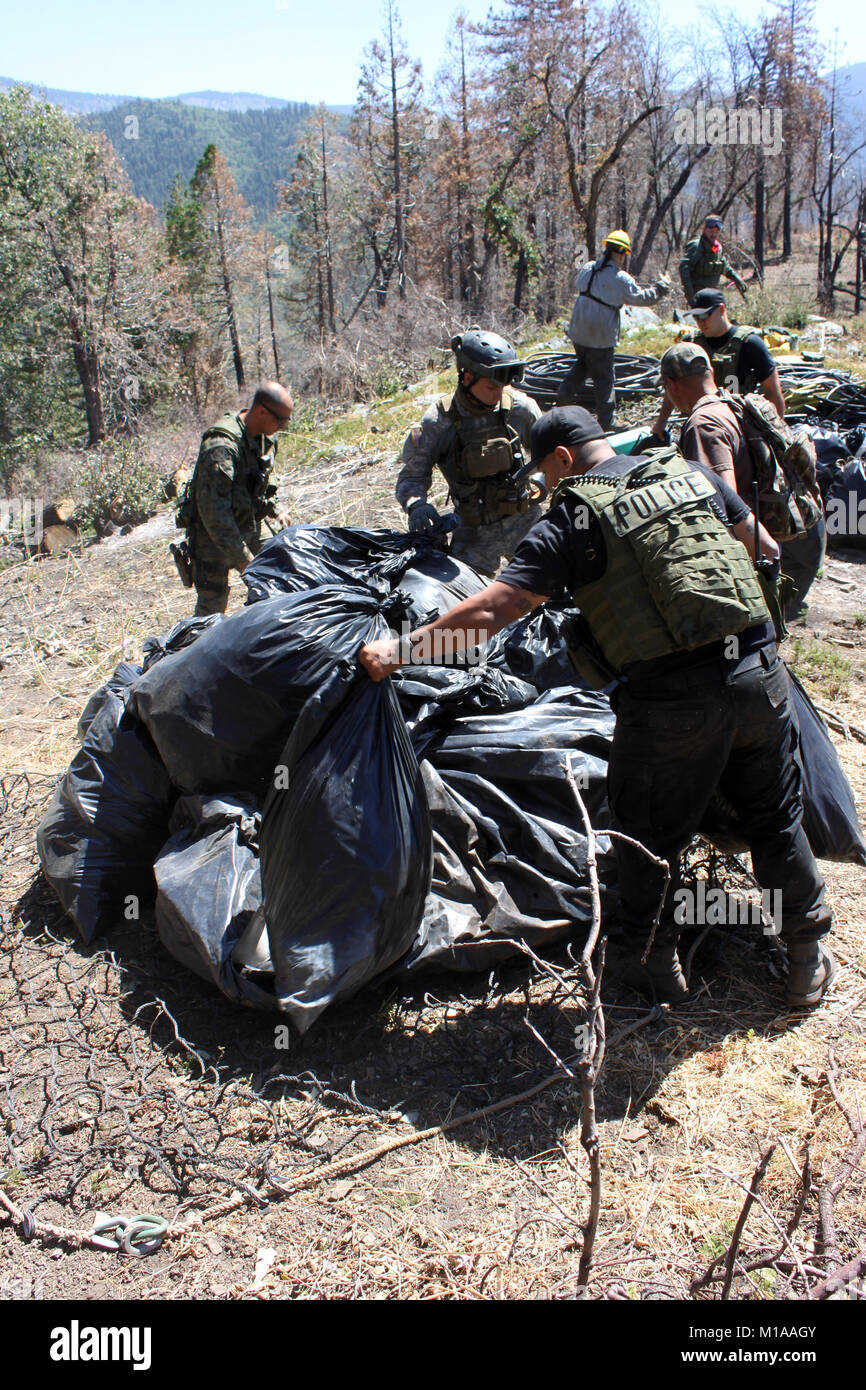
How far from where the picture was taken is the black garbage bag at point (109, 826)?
2596mm

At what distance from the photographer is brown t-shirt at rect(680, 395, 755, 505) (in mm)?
2812

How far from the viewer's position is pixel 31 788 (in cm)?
343

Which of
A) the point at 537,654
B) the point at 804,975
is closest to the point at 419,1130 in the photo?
the point at 804,975

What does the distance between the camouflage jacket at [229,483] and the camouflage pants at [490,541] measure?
98 cm

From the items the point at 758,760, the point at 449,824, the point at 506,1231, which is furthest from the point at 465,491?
the point at 506,1231

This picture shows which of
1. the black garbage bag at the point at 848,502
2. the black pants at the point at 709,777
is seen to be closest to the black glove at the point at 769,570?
the black pants at the point at 709,777

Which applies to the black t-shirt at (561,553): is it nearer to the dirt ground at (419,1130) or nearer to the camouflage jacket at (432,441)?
the dirt ground at (419,1130)

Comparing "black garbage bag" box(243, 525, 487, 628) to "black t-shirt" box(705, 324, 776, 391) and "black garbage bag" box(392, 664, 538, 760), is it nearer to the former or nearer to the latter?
"black garbage bag" box(392, 664, 538, 760)

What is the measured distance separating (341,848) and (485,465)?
2.27 metres

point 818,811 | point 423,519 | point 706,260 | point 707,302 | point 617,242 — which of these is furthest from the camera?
point 706,260

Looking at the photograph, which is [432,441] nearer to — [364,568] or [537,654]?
[364,568]

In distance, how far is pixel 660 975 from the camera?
2.23 m

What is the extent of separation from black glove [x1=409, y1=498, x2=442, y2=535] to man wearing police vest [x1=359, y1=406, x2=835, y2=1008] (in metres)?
1.15

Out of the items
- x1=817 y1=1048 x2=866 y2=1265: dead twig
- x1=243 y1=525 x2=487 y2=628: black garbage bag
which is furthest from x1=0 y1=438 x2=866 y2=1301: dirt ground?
x1=243 y1=525 x2=487 y2=628: black garbage bag
